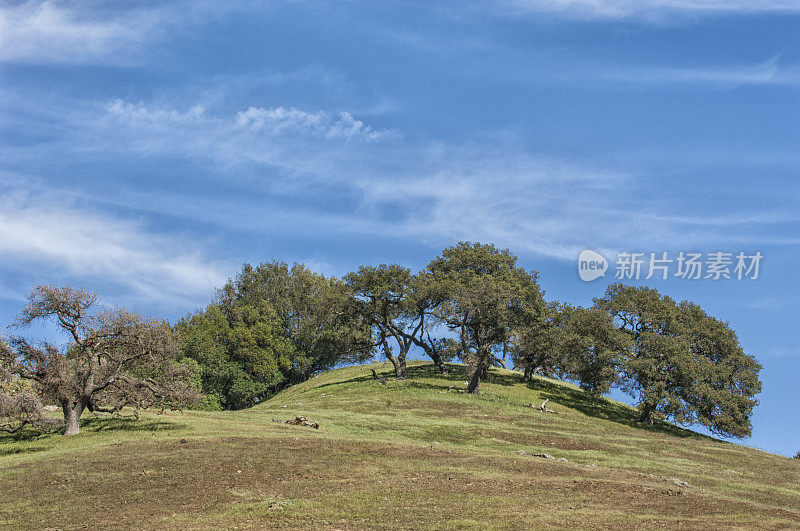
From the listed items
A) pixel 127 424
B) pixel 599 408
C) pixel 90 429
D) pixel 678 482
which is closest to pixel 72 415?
pixel 90 429

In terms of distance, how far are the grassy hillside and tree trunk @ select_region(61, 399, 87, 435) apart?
68 centimetres

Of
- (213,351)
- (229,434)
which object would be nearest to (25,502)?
(229,434)

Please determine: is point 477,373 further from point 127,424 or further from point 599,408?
point 127,424

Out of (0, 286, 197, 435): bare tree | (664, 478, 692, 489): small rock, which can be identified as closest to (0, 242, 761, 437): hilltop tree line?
(0, 286, 197, 435): bare tree

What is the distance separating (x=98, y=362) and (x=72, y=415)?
3.46 meters

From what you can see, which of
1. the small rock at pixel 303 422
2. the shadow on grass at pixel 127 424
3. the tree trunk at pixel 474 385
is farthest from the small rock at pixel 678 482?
the tree trunk at pixel 474 385

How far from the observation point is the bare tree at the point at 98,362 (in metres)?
35.0

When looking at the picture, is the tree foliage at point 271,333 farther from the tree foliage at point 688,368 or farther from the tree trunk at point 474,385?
the tree foliage at point 688,368

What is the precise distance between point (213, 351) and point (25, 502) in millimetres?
58183

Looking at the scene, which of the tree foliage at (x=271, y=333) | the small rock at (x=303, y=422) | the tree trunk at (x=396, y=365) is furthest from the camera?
the tree foliage at (x=271, y=333)

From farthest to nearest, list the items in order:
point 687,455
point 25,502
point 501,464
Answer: point 687,455
point 501,464
point 25,502

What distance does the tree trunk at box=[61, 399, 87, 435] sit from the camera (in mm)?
35219

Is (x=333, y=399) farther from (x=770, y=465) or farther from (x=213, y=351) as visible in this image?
(x=770, y=465)

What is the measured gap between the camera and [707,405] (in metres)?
60.6
